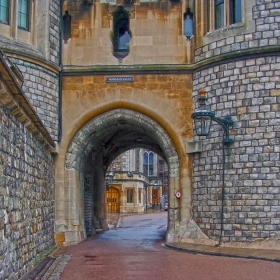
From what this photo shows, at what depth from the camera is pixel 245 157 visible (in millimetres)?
12938

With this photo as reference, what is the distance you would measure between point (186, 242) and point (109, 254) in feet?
8.48

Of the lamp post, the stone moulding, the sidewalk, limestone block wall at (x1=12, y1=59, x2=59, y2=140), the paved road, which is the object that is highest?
limestone block wall at (x1=12, y1=59, x2=59, y2=140)

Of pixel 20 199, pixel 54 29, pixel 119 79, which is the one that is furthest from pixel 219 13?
pixel 20 199

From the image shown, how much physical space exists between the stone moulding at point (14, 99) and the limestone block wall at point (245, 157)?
5.48 meters

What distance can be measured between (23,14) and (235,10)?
5.84 meters

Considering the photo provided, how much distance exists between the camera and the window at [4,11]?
13.7m

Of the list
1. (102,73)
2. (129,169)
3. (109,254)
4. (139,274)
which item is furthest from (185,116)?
(129,169)

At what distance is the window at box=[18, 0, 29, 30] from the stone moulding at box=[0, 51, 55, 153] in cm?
555

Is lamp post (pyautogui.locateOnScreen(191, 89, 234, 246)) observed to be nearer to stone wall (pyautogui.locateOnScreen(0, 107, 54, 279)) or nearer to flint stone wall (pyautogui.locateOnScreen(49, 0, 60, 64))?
stone wall (pyautogui.locateOnScreen(0, 107, 54, 279))

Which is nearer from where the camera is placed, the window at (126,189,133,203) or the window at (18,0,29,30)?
the window at (18,0,29,30)

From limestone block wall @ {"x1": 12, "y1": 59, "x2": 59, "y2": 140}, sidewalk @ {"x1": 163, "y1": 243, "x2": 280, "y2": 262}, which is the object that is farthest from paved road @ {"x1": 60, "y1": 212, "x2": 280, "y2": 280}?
limestone block wall @ {"x1": 12, "y1": 59, "x2": 59, "y2": 140}

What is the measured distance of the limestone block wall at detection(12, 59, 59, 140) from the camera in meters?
13.8

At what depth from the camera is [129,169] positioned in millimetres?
50188

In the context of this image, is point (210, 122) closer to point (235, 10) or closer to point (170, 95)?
point (170, 95)
